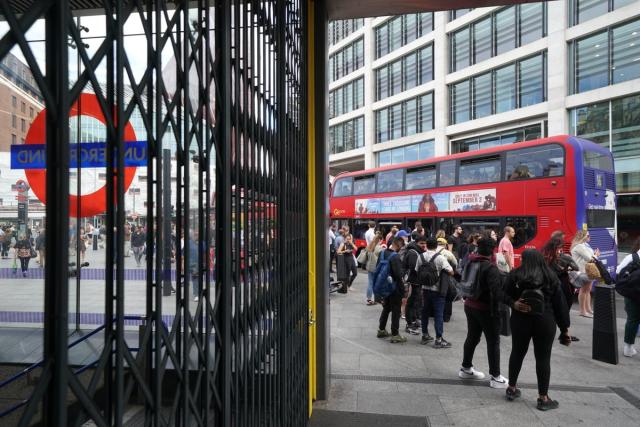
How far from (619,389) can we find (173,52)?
575 centimetres

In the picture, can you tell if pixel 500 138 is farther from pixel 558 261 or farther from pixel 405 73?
pixel 558 261

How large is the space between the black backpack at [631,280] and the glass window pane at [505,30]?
20.0m

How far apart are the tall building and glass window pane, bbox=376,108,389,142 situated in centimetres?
8

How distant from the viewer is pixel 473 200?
40.2 ft

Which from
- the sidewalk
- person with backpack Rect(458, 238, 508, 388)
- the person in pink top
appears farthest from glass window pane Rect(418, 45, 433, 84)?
person with backpack Rect(458, 238, 508, 388)

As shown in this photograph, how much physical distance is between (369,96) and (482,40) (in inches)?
379

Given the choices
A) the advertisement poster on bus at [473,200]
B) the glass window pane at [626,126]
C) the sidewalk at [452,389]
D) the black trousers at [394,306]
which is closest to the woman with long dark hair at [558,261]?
the sidewalk at [452,389]

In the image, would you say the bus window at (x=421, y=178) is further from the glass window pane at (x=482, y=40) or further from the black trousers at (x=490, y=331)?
the glass window pane at (x=482, y=40)

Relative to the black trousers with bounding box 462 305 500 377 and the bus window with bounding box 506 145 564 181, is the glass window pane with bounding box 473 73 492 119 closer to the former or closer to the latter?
the bus window with bounding box 506 145 564 181

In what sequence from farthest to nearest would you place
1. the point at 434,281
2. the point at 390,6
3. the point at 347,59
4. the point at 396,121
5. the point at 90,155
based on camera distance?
the point at 347,59, the point at 396,121, the point at 434,281, the point at 390,6, the point at 90,155

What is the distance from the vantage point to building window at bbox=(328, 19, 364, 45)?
32.1 m

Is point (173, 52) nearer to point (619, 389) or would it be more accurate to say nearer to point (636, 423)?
point (636, 423)

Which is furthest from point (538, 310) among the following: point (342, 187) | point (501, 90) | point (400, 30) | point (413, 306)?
point (400, 30)

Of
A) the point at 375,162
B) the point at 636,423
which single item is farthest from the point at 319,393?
the point at 375,162
